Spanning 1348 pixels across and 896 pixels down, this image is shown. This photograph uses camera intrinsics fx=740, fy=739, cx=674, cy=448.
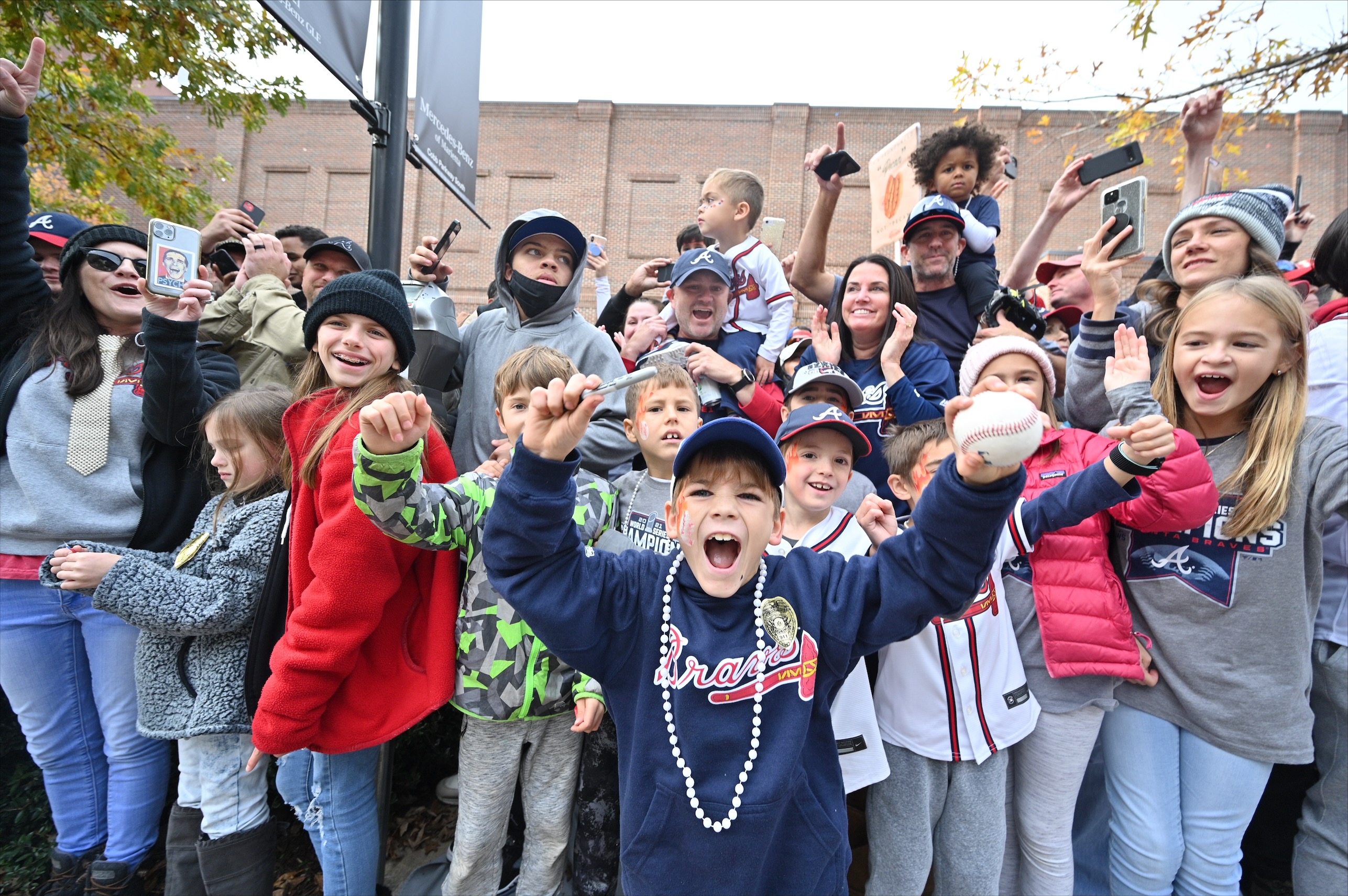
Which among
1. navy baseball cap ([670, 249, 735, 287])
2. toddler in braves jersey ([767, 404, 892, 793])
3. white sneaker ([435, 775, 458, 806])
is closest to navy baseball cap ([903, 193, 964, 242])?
navy baseball cap ([670, 249, 735, 287])

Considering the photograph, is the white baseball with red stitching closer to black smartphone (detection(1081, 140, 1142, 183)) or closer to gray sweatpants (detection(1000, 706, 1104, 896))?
gray sweatpants (detection(1000, 706, 1104, 896))

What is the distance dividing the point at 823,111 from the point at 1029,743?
2471cm

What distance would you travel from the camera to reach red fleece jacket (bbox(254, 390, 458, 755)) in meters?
2.20

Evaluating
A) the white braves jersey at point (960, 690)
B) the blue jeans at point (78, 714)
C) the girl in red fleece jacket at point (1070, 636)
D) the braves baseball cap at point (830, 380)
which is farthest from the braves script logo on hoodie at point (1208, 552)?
the blue jeans at point (78, 714)

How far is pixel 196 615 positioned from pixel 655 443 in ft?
5.38

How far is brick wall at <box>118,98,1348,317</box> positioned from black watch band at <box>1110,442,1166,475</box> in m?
21.8

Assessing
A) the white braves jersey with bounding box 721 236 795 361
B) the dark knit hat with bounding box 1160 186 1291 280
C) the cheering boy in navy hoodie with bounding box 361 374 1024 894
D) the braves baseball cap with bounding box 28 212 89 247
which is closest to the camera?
the cheering boy in navy hoodie with bounding box 361 374 1024 894

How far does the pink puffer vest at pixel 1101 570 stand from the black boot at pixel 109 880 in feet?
10.9

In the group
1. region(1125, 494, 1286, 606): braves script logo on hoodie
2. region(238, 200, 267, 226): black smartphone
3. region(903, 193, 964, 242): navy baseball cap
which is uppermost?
region(903, 193, 964, 242): navy baseball cap

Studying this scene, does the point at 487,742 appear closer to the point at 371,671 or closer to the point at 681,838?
the point at 371,671

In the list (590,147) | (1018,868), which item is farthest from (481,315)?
(590,147)

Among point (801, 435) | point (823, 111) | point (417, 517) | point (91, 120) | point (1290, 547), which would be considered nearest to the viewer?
point (417, 517)

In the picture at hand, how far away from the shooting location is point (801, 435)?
2650 millimetres

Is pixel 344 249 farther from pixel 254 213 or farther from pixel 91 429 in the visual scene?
pixel 91 429
